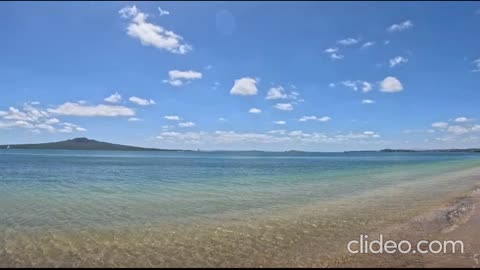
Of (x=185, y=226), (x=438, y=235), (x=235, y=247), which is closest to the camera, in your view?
(x=235, y=247)

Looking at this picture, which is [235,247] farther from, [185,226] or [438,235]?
[438,235]

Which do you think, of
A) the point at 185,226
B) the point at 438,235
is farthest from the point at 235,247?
the point at 438,235

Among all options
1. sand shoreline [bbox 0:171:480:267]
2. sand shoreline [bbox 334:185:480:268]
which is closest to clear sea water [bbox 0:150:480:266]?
sand shoreline [bbox 0:171:480:267]

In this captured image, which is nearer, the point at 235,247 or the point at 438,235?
the point at 235,247

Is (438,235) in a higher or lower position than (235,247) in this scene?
higher

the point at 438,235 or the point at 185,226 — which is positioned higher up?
the point at 438,235

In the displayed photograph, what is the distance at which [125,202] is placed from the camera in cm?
1908

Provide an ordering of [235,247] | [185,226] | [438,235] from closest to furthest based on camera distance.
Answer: [235,247]
[438,235]
[185,226]

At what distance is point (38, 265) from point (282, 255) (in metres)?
5.87

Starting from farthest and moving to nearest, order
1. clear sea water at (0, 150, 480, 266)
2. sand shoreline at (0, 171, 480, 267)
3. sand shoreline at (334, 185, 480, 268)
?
clear sea water at (0, 150, 480, 266), sand shoreline at (0, 171, 480, 267), sand shoreline at (334, 185, 480, 268)

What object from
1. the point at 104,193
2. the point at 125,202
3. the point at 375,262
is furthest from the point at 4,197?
the point at 375,262

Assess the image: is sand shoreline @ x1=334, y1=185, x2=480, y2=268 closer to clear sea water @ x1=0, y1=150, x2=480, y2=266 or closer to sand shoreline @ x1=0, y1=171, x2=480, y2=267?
sand shoreline @ x1=0, y1=171, x2=480, y2=267

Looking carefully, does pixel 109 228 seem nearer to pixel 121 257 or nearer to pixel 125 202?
pixel 121 257

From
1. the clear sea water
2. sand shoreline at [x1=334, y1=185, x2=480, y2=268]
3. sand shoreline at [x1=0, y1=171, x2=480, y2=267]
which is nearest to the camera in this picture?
sand shoreline at [x1=334, y1=185, x2=480, y2=268]
